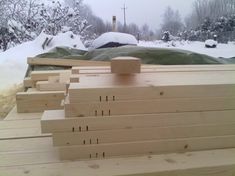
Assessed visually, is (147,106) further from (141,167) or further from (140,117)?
(141,167)

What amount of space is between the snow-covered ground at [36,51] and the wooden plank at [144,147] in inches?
56.8

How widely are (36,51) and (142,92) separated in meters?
2.36

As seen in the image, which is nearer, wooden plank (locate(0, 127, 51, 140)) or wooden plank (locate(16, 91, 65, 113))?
wooden plank (locate(0, 127, 51, 140))

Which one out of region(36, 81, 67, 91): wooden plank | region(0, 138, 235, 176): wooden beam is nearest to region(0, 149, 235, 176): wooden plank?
region(0, 138, 235, 176): wooden beam

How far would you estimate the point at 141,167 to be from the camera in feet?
2.14

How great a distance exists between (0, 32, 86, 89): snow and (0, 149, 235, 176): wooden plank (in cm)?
169

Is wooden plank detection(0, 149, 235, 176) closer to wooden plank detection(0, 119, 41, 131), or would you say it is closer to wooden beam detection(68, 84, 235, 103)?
wooden beam detection(68, 84, 235, 103)

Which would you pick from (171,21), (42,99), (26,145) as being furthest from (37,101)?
(171,21)

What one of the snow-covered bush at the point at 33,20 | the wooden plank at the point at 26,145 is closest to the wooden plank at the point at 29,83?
the wooden plank at the point at 26,145

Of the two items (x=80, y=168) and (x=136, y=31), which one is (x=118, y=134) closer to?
(x=80, y=168)

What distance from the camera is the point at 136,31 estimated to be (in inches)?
90.7

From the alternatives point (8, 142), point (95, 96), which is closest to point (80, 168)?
point (95, 96)

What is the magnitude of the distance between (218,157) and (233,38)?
5.84 feet

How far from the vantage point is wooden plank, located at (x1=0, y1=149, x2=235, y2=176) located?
639 millimetres
